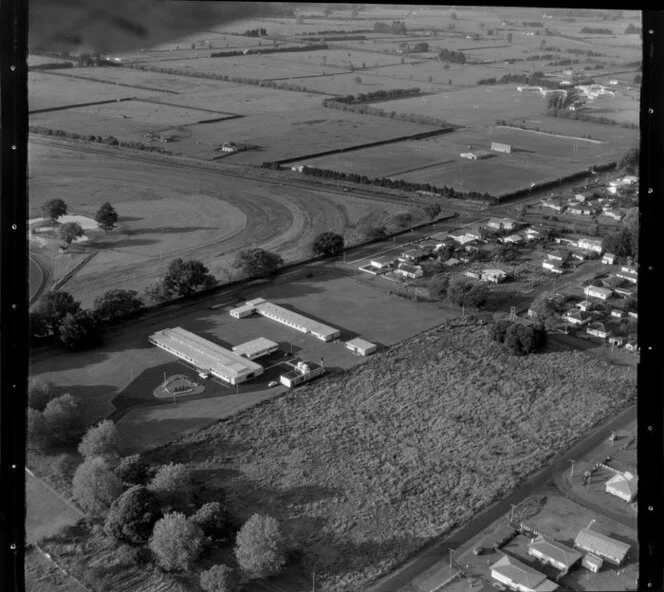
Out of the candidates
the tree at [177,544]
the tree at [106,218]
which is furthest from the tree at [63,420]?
the tree at [106,218]

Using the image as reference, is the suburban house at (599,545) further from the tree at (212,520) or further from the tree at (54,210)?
the tree at (54,210)

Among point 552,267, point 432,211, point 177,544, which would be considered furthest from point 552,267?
point 177,544

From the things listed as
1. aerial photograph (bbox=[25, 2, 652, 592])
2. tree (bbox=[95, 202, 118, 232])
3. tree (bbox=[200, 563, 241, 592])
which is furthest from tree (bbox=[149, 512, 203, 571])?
tree (bbox=[95, 202, 118, 232])

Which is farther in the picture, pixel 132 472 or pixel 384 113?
pixel 384 113

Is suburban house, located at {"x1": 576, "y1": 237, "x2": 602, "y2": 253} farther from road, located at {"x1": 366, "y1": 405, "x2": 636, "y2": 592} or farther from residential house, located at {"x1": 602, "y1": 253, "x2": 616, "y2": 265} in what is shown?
road, located at {"x1": 366, "y1": 405, "x2": 636, "y2": 592}

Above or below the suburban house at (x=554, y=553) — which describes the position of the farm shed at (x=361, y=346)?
above

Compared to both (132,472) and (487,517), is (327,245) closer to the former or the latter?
(132,472)
